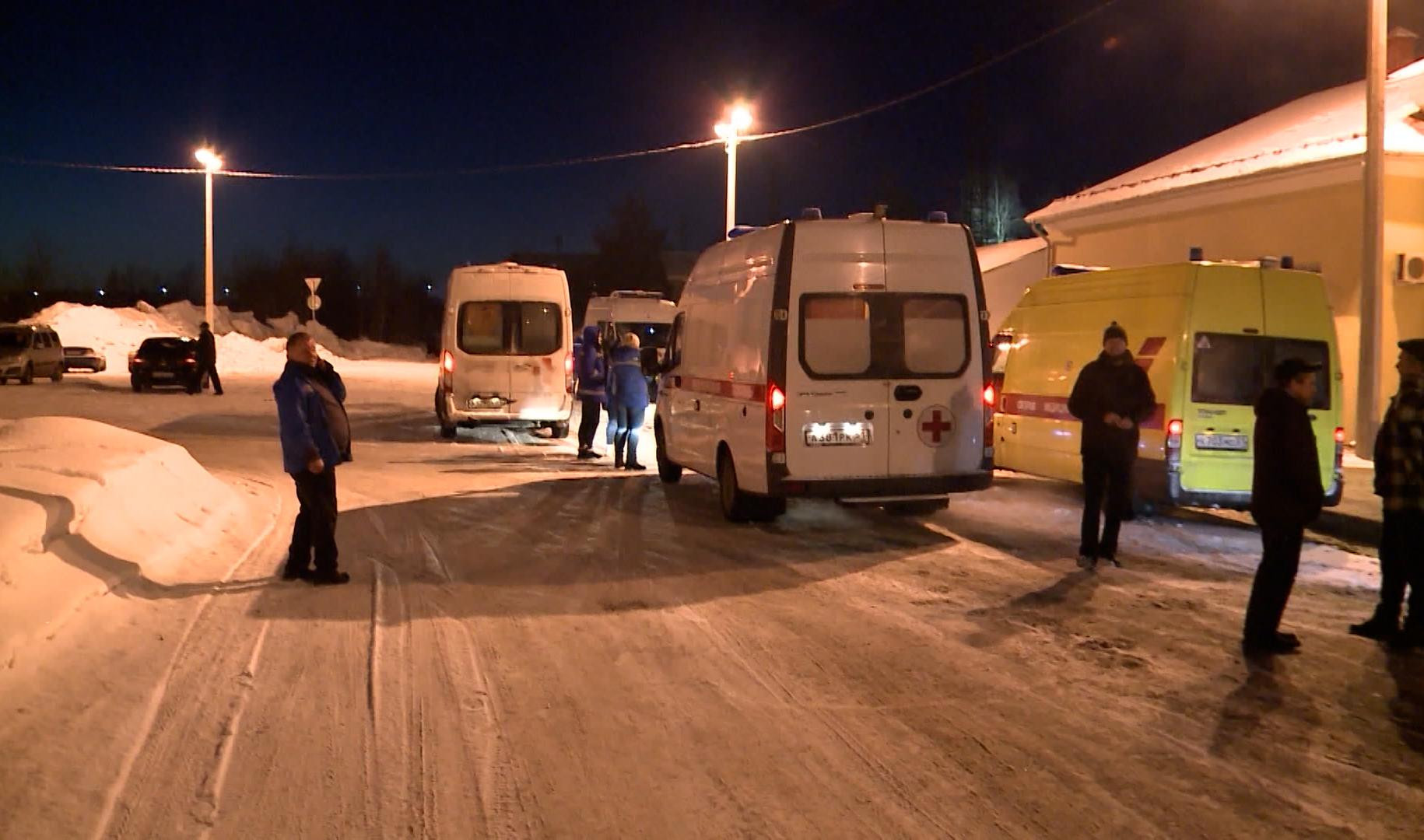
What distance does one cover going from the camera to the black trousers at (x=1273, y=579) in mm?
Result: 6805

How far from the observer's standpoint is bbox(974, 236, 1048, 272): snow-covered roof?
29031 mm

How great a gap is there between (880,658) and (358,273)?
85.5 meters

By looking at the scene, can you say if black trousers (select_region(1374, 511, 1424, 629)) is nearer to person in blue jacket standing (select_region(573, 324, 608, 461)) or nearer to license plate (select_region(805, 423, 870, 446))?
license plate (select_region(805, 423, 870, 446))

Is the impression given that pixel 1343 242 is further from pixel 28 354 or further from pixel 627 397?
pixel 28 354

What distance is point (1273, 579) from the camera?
684 cm

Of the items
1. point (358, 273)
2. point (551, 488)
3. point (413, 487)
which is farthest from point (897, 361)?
point (358, 273)

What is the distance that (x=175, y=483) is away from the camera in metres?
10.6

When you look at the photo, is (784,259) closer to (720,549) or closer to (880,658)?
(720,549)

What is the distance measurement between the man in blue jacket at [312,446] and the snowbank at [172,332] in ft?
116

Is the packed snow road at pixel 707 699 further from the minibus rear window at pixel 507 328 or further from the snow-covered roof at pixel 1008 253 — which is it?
the snow-covered roof at pixel 1008 253

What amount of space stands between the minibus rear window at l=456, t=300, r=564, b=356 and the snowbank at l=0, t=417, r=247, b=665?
681cm

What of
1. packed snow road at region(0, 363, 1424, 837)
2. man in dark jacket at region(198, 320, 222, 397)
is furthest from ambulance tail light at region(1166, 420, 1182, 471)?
man in dark jacket at region(198, 320, 222, 397)

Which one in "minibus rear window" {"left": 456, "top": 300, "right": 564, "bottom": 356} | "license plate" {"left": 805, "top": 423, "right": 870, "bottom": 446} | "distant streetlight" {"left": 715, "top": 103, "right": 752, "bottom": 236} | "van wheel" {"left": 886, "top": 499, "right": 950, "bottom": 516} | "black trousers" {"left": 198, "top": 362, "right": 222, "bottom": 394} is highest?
"distant streetlight" {"left": 715, "top": 103, "right": 752, "bottom": 236}

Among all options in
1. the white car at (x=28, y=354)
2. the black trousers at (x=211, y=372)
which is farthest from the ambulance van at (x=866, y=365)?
the white car at (x=28, y=354)
